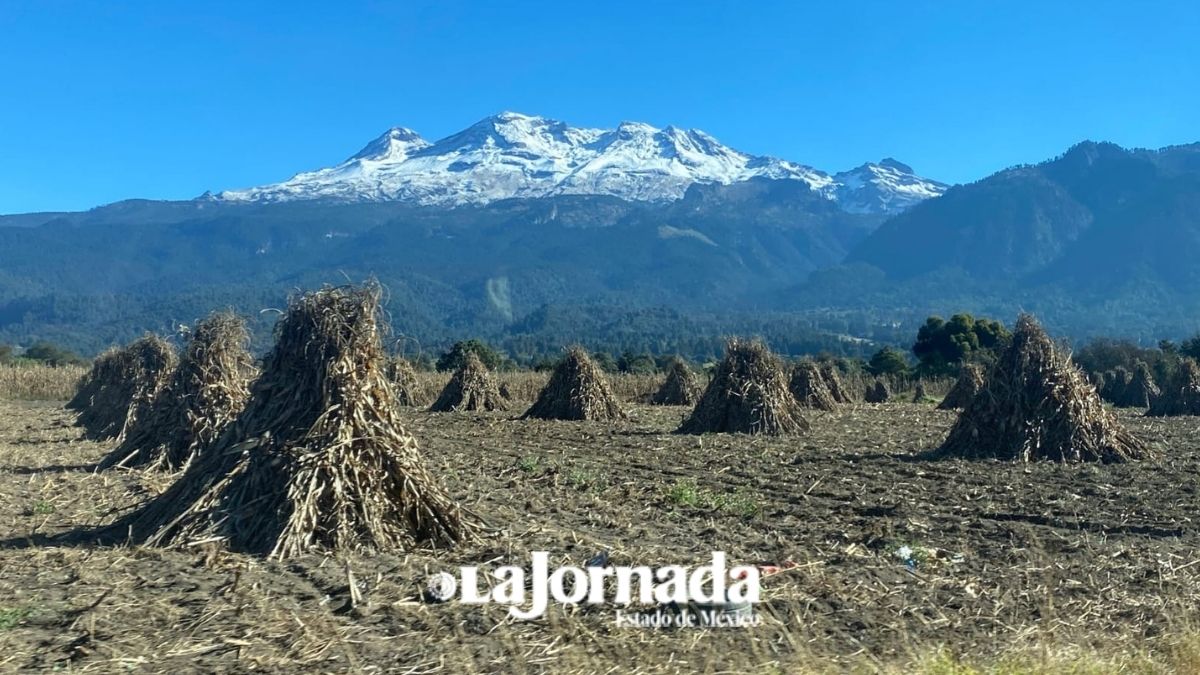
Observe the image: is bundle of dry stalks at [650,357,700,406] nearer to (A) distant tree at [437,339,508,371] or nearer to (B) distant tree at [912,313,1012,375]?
(A) distant tree at [437,339,508,371]

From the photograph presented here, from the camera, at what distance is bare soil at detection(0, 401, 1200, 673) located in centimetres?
521

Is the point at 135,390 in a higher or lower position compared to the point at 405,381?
higher

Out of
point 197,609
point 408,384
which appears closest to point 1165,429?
point 197,609

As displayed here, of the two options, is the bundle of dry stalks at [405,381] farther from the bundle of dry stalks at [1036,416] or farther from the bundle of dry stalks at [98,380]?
the bundle of dry stalks at [1036,416]

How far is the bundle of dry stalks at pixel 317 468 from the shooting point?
283 inches

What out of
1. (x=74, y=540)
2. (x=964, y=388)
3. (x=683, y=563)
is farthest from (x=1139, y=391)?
(x=74, y=540)

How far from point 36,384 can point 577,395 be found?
86.4 ft

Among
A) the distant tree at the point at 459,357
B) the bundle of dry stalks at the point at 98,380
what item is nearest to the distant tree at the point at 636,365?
the distant tree at the point at 459,357

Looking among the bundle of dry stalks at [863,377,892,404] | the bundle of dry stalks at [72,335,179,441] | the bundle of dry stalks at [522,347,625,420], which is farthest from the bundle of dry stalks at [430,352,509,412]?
the bundle of dry stalks at [863,377,892,404]

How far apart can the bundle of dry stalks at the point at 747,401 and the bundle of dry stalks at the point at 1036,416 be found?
450 centimetres

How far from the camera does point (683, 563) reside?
6.90 metres

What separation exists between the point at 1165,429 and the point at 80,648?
18213mm

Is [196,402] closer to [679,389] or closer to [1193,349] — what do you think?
[679,389]

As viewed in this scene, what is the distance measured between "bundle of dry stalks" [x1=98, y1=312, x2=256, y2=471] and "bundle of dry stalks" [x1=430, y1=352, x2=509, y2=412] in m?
13.6
